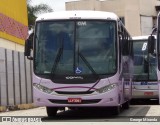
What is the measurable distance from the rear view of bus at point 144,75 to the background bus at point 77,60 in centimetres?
879

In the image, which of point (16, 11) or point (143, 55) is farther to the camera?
point (16, 11)

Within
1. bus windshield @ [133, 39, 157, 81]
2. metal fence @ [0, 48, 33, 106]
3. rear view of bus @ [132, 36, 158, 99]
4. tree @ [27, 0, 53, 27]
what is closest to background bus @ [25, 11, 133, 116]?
metal fence @ [0, 48, 33, 106]

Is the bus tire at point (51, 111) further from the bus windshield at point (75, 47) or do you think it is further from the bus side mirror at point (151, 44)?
the bus side mirror at point (151, 44)

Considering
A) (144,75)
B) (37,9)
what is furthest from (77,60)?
(37,9)

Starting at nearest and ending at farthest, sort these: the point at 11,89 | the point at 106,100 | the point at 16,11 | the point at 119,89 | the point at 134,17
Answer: the point at 106,100
the point at 119,89
the point at 11,89
the point at 16,11
the point at 134,17

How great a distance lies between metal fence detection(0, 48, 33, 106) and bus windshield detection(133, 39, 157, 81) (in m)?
5.70

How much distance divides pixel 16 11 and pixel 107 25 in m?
18.7

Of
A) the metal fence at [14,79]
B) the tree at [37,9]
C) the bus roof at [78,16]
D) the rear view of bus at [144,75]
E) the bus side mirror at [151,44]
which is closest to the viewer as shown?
the bus side mirror at [151,44]

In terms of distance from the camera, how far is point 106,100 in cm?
1502

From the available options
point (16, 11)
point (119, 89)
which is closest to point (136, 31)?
point (16, 11)

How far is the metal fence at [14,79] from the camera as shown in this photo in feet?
76.0

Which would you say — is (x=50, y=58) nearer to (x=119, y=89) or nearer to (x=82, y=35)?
(x=82, y=35)

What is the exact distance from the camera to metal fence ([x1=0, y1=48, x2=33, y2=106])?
76.0ft

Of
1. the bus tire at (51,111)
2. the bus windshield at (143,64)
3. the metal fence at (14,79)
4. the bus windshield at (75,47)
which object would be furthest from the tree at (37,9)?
the bus windshield at (75,47)
